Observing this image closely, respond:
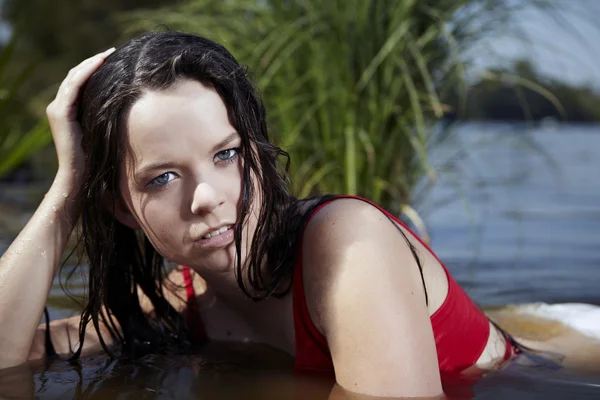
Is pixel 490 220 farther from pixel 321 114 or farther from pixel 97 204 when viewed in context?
pixel 97 204

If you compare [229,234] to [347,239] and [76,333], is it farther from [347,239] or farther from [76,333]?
[76,333]

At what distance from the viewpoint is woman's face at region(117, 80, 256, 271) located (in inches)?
67.3

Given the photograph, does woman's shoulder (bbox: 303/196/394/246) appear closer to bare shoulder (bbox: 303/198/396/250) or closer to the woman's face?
bare shoulder (bbox: 303/198/396/250)

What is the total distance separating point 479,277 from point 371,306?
2.34m

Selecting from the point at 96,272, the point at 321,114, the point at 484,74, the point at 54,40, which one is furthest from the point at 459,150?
the point at 54,40

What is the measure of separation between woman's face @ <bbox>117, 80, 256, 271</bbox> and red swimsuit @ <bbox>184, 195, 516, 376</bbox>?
228 mm

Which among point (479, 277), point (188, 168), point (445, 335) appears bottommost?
point (479, 277)

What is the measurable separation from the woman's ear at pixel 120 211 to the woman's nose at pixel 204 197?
14.8 inches

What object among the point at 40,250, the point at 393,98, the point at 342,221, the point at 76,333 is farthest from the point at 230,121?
the point at 393,98

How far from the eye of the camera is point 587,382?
203 cm

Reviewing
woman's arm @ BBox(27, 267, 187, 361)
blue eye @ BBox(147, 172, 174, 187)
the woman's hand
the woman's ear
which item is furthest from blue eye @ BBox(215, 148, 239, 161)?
woman's arm @ BBox(27, 267, 187, 361)

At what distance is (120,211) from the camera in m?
2.06

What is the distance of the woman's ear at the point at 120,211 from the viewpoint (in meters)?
2.02

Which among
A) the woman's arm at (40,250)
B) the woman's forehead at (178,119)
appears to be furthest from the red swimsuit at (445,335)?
the woman's arm at (40,250)
